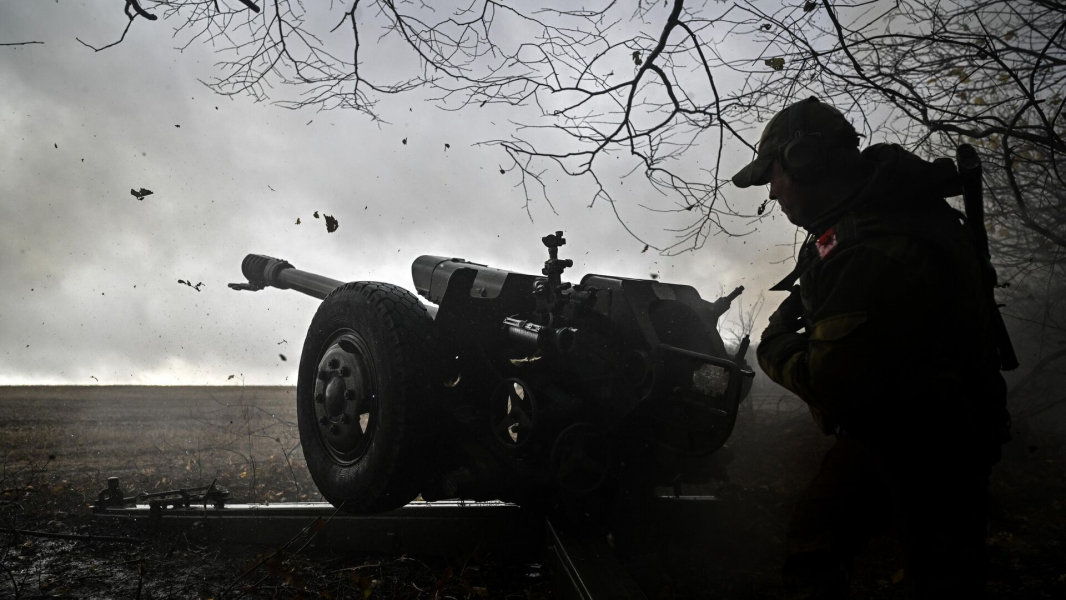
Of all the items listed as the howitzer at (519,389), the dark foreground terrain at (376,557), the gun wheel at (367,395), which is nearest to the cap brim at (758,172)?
the howitzer at (519,389)

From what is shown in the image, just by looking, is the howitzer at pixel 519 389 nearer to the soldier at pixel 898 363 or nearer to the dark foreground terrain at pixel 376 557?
the dark foreground terrain at pixel 376 557

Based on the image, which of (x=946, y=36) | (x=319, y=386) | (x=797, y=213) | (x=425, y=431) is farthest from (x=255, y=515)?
(x=946, y=36)

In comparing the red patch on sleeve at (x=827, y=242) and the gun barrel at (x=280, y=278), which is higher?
the gun barrel at (x=280, y=278)

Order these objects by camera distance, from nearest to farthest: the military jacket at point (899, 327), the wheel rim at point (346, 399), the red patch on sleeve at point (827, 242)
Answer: the military jacket at point (899, 327), the red patch on sleeve at point (827, 242), the wheel rim at point (346, 399)

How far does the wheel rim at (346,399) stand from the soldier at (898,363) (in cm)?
212

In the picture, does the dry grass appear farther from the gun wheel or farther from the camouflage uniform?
the camouflage uniform

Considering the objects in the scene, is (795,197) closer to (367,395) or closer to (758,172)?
(758,172)

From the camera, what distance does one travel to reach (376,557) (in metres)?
3.67

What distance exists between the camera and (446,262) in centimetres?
421

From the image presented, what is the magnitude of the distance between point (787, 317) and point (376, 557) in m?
2.64

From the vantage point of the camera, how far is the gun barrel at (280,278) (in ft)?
18.7

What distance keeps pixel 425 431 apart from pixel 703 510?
1.79m

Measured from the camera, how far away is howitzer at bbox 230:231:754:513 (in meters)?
2.87

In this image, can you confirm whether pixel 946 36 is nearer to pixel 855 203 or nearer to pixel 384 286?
pixel 855 203
